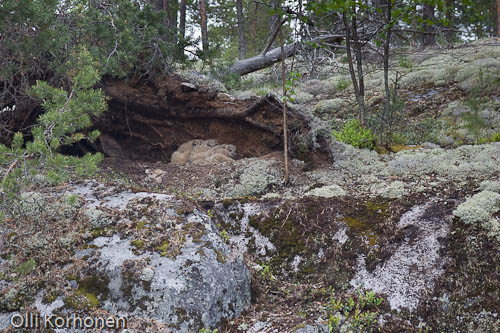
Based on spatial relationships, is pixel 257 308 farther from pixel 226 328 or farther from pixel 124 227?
pixel 124 227

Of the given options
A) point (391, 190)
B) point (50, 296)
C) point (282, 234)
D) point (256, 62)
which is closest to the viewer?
point (50, 296)

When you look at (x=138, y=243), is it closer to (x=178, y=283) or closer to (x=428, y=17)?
(x=178, y=283)

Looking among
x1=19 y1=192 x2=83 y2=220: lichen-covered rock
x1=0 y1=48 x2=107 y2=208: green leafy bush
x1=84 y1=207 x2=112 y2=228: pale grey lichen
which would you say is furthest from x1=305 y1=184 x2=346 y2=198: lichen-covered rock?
x1=19 y1=192 x2=83 y2=220: lichen-covered rock

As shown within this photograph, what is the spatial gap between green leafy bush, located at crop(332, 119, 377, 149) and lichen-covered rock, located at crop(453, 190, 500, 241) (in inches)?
109

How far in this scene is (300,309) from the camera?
12.6 feet

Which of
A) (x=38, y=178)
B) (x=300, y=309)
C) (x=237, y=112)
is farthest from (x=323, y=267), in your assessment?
(x=237, y=112)

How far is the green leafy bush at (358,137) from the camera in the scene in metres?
7.11

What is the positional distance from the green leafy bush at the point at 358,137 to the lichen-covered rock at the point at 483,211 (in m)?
2.77

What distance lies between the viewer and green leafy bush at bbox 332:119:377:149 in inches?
280

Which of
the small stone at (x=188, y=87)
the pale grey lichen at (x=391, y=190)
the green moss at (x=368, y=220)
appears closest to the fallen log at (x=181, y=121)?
the small stone at (x=188, y=87)

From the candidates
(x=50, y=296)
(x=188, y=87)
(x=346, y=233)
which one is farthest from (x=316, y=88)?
(x=50, y=296)

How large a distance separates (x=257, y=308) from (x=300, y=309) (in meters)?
0.43

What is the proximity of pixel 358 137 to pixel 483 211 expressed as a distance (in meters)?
3.19

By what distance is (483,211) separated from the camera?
4188mm
